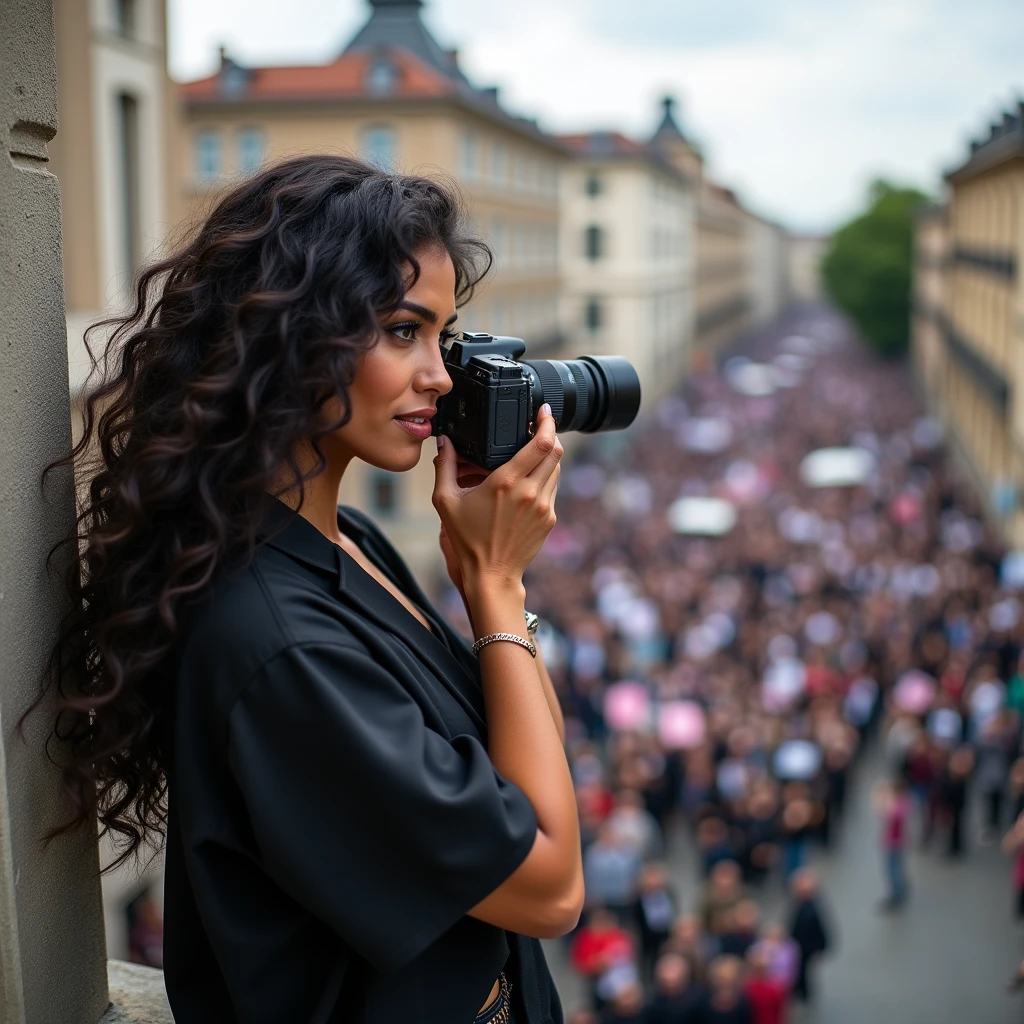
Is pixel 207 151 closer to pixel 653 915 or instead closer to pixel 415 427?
pixel 653 915

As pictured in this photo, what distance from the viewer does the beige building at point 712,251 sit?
3344 inches

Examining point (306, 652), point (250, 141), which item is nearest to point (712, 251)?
point (250, 141)

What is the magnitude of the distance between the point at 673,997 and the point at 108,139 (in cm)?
1107

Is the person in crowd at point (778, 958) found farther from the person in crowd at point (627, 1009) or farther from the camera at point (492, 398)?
the camera at point (492, 398)

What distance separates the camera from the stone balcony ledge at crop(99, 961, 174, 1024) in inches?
102

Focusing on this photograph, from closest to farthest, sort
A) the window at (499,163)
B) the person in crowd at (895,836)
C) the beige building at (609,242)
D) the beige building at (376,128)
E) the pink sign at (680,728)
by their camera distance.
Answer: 1. the person in crowd at (895,836)
2. the pink sign at (680,728)
3. the beige building at (376,128)
4. the window at (499,163)
5. the beige building at (609,242)

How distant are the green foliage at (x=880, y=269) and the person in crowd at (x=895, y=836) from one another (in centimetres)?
6020

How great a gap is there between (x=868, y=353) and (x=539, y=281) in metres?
39.9

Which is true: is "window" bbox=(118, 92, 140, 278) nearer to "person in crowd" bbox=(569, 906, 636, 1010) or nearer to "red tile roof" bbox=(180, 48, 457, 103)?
"person in crowd" bbox=(569, 906, 636, 1010)

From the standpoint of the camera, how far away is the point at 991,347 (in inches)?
1344

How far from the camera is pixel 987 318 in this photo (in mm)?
34906

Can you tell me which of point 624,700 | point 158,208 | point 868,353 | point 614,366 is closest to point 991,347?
point 624,700

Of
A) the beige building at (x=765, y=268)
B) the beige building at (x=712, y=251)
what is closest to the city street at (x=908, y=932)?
the beige building at (x=712, y=251)

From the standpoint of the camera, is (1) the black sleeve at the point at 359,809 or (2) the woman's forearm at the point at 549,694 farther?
(2) the woman's forearm at the point at 549,694
